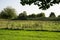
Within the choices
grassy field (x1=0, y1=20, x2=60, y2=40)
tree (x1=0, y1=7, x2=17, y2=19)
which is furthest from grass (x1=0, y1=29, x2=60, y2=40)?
tree (x1=0, y1=7, x2=17, y2=19)

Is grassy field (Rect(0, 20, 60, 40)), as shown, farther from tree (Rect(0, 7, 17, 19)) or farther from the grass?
tree (Rect(0, 7, 17, 19))

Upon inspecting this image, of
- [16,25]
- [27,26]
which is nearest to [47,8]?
[27,26]

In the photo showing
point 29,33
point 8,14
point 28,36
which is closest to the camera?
point 28,36

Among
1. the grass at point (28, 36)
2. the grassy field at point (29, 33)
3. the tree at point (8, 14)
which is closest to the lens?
the grass at point (28, 36)

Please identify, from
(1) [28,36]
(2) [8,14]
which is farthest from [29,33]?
(2) [8,14]

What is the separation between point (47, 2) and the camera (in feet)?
94.6

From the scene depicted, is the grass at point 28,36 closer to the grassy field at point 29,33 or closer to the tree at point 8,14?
the grassy field at point 29,33

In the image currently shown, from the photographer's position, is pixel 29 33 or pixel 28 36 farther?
pixel 29 33

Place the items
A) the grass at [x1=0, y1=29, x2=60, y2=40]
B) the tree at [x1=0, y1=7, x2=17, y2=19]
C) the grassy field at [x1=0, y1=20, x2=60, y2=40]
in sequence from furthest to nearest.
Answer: the tree at [x1=0, y1=7, x2=17, y2=19], the grassy field at [x1=0, y1=20, x2=60, y2=40], the grass at [x1=0, y1=29, x2=60, y2=40]

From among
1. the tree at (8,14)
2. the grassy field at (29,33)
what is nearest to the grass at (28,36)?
the grassy field at (29,33)

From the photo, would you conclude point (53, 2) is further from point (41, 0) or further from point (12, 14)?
point (12, 14)

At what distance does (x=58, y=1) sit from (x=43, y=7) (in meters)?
2.56

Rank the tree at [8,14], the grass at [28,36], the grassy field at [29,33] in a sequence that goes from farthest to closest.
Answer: the tree at [8,14] < the grassy field at [29,33] < the grass at [28,36]

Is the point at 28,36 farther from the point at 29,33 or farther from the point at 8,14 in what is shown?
the point at 8,14
